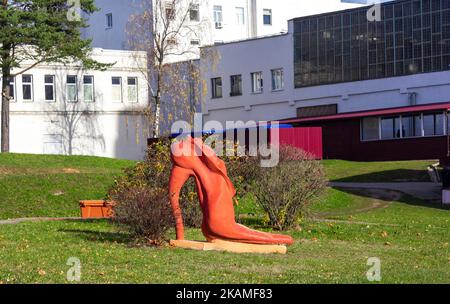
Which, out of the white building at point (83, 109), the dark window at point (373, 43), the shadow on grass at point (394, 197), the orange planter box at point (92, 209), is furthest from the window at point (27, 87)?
the orange planter box at point (92, 209)

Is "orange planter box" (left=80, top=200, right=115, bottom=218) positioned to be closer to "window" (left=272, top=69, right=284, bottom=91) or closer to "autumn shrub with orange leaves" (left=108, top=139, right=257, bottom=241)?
"autumn shrub with orange leaves" (left=108, top=139, right=257, bottom=241)

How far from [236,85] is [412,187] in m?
30.0

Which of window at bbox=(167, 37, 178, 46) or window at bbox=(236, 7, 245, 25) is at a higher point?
window at bbox=(236, 7, 245, 25)

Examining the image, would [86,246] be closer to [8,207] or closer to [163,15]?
[8,207]

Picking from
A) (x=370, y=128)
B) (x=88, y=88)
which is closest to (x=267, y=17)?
(x=88, y=88)

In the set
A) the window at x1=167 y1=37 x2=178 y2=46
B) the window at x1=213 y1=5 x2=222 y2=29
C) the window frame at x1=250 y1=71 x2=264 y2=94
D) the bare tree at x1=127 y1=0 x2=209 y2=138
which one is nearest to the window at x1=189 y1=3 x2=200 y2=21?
the bare tree at x1=127 y1=0 x2=209 y2=138

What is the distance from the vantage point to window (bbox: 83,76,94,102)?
2387 inches

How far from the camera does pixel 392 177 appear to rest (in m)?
42.1

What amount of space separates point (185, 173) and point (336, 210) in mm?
15156

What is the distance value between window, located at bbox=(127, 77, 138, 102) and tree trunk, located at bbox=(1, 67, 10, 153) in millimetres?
12990

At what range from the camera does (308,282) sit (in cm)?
1264

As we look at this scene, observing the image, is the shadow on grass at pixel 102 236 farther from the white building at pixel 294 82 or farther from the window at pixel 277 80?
the window at pixel 277 80

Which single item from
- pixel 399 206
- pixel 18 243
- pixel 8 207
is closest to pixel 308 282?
pixel 18 243

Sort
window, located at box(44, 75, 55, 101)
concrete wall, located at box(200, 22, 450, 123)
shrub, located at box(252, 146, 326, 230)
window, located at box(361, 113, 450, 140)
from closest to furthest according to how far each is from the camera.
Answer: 1. shrub, located at box(252, 146, 326, 230)
2. window, located at box(361, 113, 450, 140)
3. concrete wall, located at box(200, 22, 450, 123)
4. window, located at box(44, 75, 55, 101)
